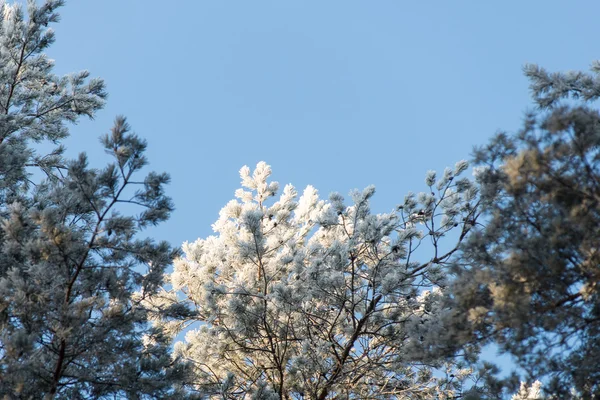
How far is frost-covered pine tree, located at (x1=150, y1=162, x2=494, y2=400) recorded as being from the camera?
22.1 feet

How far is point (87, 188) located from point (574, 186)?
3.74 meters

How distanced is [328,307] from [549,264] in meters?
3.95

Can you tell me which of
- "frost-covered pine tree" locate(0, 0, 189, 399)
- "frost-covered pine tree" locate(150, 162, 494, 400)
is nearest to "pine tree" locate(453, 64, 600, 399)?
"frost-covered pine tree" locate(150, 162, 494, 400)

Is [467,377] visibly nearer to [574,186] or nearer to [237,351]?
[237,351]

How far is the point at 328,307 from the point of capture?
26.3ft

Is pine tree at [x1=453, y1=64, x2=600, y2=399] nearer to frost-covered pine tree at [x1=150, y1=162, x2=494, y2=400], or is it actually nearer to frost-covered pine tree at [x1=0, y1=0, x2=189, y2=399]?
frost-covered pine tree at [x1=150, y1=162, x2=494, y2=400]

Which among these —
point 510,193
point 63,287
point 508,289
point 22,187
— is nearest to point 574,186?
point 510,193

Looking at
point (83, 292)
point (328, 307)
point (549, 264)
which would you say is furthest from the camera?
point (328, 307)

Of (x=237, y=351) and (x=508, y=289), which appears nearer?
(x=508, y=289)

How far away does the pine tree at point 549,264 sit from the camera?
4379 millimetres

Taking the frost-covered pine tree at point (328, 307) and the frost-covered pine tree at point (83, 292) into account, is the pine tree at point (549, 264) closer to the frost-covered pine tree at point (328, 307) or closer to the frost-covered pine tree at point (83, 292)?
the frost-covered pine tree at point (328, 307)

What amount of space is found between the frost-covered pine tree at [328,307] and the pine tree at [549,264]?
1.17 metres

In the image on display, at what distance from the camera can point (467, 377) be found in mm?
7840

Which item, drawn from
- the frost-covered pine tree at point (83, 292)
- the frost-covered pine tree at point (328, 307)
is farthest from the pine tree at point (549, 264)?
the frost-covered pine tree at point (83, 292)
